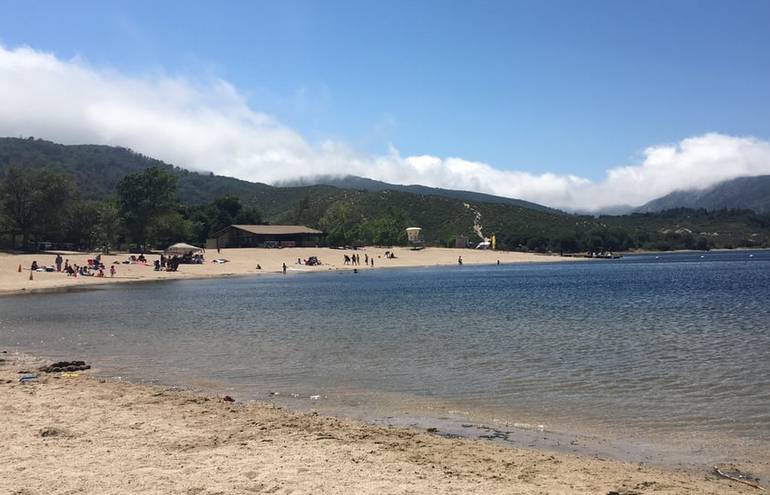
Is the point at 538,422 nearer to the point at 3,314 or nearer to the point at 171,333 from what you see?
the point at 171,333

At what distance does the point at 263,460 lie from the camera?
8391mm

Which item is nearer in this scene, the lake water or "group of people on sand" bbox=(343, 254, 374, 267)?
the lake water

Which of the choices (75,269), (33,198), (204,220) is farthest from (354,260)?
(75,269)

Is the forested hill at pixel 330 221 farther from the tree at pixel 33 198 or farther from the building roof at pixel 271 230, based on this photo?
the building roof at pixel 271 230

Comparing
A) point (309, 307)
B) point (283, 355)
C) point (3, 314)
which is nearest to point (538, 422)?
point (283, 355)

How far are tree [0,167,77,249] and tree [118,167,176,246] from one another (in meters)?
11.1

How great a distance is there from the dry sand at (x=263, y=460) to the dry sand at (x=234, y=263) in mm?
38894

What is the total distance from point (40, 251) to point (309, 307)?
5309cm

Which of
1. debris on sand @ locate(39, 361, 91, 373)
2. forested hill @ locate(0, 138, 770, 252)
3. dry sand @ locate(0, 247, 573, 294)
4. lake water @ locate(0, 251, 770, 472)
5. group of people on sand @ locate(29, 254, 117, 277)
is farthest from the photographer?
forested hill @ locate(0, 138, 770, 252)

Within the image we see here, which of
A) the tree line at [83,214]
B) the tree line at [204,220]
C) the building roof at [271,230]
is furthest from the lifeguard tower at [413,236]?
the tree line at [83,214]

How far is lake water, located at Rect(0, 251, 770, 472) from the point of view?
11.9 metres

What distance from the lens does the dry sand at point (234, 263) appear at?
51.5m

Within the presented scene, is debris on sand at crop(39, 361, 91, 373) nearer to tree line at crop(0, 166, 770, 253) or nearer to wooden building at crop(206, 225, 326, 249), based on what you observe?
tree line at crop(0, 166, 770, 253)

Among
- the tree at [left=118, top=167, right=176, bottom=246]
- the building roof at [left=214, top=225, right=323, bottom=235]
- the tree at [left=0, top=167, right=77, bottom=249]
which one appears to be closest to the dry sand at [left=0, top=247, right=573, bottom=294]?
the tree at [left=0, top=167, right=77, bottom=249]
